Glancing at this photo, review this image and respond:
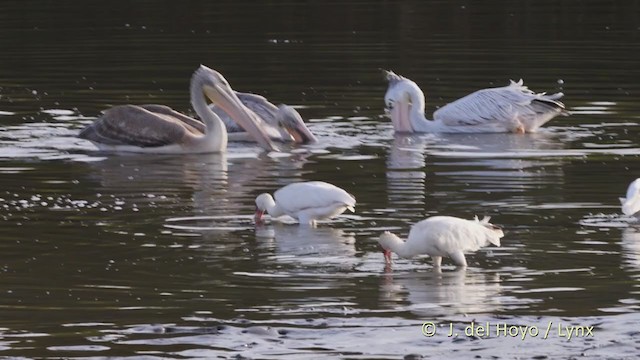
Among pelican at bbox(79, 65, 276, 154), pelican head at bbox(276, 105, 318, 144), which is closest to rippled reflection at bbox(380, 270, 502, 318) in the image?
pelican at bbox(79, 65, 276, 154)

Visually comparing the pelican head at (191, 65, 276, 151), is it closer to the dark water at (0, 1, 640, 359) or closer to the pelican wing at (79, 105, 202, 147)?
the dark water at (0, 1, 640, 359)

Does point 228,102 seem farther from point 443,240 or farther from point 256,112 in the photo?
point 443,240

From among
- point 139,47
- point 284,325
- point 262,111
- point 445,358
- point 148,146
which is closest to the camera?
point 445,358

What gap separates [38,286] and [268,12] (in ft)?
65.9

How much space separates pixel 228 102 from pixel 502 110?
2.57 m

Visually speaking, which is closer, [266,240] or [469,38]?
[266,240]

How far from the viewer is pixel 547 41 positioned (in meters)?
24.1

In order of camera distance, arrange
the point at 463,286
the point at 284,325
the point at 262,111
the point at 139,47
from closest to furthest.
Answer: the point at 284,325
the point at 463,286
the point at 262,111
the point at 139,47

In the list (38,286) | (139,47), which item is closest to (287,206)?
(38,286)

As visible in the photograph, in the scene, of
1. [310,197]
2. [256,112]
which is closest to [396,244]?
[310,197]

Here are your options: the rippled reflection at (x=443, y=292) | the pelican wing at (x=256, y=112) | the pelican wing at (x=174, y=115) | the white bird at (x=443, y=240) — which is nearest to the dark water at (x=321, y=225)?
the rippled reflection at (x=443, y=292)

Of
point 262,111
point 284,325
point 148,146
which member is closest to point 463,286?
point 284,325

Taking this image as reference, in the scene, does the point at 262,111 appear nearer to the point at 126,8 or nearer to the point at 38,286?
the point at 38,286

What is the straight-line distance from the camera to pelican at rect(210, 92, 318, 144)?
49.2ft
